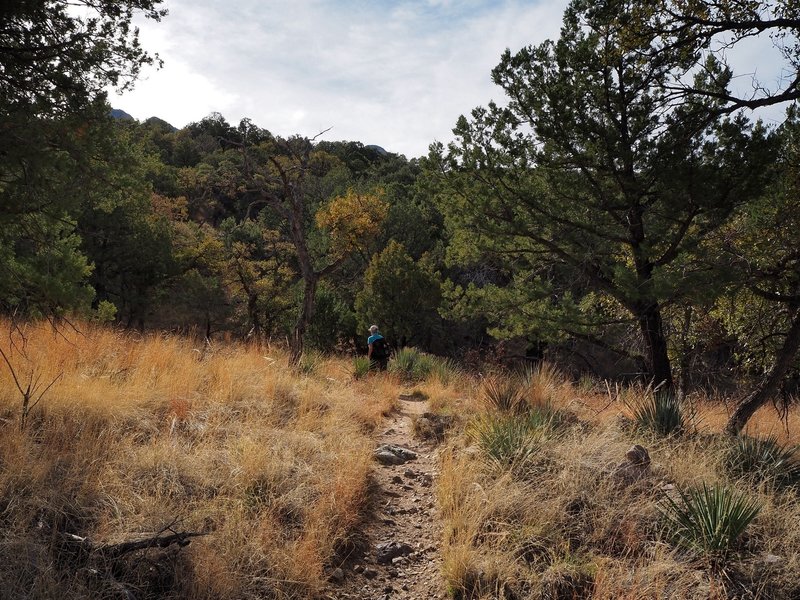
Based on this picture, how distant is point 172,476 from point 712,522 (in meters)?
3.97

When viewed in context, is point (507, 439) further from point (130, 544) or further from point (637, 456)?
point (130, 544)

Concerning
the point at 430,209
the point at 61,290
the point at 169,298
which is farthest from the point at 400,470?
the point at 430,209

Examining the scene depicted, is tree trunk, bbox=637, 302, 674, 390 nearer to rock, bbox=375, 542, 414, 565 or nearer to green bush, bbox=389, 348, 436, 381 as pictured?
green bush, bbox=389, 348, 436, 381

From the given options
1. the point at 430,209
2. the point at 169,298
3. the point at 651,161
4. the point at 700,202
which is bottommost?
the point at 169,298

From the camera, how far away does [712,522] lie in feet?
11.7

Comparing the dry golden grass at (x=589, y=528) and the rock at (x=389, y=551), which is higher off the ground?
the dry golden grass at (x=589, y=528)

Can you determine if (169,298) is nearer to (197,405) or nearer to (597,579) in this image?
(197,405)

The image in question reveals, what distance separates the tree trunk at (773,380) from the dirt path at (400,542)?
3932 millimetres

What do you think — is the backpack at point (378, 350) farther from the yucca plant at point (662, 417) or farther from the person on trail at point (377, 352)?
the yucca plant at point (662, 417)

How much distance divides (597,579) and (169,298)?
24029 millimetres

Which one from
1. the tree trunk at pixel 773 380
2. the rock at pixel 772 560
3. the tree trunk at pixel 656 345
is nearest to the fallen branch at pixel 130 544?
the rock at pixel 772 560

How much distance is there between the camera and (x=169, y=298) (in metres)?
23.9

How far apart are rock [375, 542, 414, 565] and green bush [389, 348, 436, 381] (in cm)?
666

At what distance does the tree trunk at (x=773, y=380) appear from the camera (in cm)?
612
